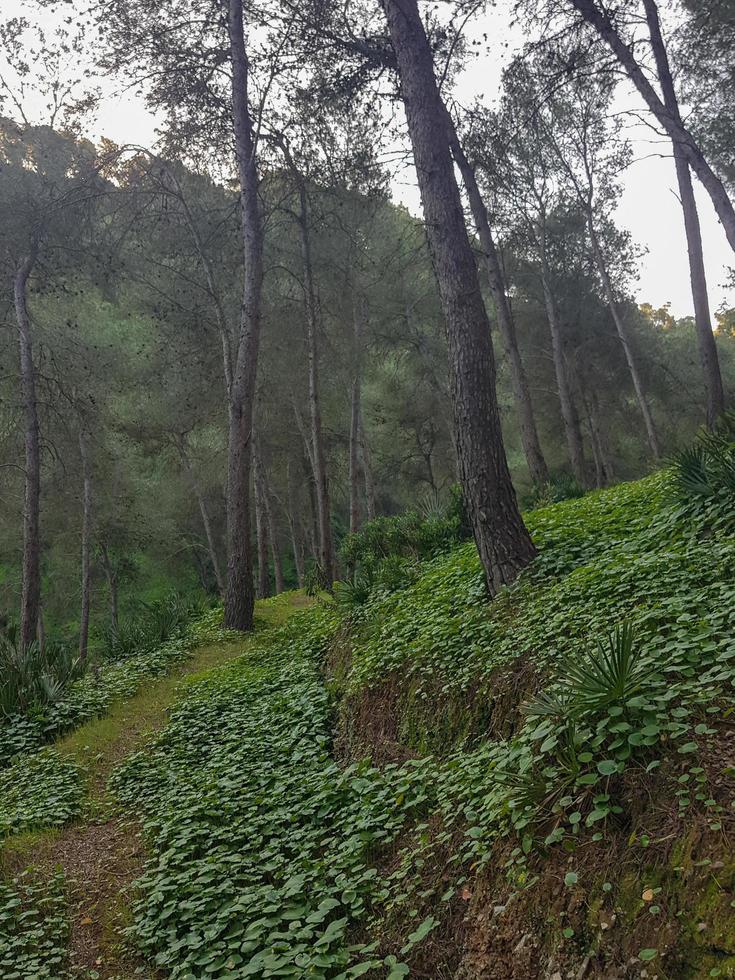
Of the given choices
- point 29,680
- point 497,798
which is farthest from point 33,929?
point 29,680

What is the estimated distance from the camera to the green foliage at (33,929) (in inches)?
133

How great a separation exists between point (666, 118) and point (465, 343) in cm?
521

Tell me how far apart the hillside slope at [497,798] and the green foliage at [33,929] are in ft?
1.34

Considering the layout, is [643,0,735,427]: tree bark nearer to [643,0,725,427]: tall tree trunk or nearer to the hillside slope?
[643,0,725,427]: tall tree trunk

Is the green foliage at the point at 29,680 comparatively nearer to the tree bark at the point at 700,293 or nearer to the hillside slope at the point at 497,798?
the hillside slope at the point at 497,798

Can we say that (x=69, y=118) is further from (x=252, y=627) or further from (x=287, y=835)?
(x=287, y=835)

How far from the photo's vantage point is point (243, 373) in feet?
38.0

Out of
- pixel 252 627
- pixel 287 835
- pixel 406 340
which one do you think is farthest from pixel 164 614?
pixel 406 340

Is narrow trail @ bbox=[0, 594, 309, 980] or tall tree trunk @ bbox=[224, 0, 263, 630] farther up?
tall tree trunk @ bbox=[224, 0, 263, 630]

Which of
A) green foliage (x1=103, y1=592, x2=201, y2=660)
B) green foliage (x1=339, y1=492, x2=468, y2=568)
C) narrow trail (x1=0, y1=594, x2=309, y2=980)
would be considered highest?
green foliage (x1=339, y1=492, x2=468, y2=568)

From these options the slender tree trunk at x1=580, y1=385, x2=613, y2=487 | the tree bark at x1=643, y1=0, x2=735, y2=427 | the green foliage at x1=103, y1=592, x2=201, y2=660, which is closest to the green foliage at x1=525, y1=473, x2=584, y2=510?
the tree bark at x1=643, y1=0, x2=735, y2=427

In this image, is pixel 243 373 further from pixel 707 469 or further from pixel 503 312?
pixel 707 469

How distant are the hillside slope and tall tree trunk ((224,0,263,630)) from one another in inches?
194

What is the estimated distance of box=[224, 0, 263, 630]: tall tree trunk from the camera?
1144cm
